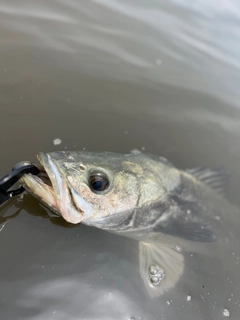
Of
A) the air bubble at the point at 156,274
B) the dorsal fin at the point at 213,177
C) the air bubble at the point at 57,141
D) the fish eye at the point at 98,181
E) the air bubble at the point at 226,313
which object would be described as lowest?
the air bubble at the point at 226,313

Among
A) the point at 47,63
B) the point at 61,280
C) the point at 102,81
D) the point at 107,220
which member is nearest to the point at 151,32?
the point at 102,81

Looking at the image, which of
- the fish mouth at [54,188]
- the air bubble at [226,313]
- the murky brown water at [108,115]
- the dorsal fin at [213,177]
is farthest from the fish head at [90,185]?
the air bubble at [226,313]

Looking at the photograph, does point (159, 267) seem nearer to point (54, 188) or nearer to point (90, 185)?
point (90, 185)

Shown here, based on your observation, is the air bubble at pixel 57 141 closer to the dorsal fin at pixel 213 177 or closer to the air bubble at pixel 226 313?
the dorsal fin at pixel 213 177

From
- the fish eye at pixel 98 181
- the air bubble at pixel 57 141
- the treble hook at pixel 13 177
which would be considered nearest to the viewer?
the treble hook at pixel 13 177

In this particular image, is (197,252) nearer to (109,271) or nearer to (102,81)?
(109,271)

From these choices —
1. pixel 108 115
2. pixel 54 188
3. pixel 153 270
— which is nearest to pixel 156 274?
pixel 153 270
